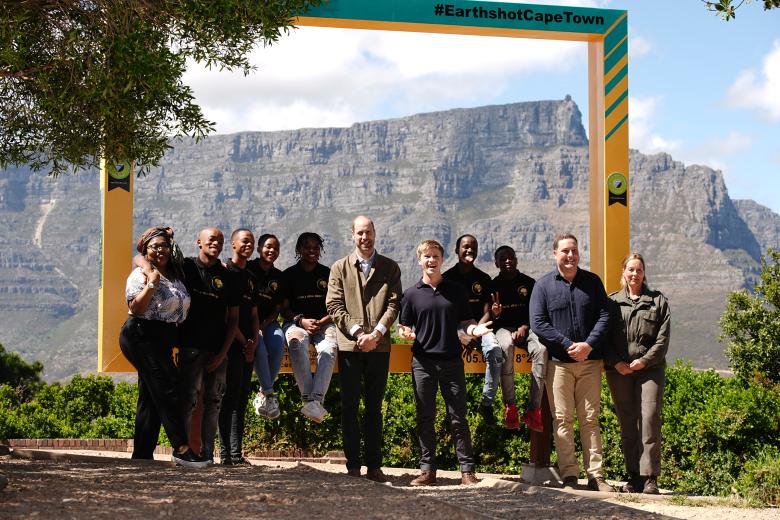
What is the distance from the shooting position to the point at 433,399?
27.9ft

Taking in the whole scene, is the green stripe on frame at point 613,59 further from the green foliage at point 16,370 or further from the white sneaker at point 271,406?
the green foliage at point 16,370

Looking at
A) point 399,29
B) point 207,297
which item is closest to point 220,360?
point 207,297

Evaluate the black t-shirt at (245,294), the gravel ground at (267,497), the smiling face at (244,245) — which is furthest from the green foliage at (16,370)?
the gravel ground at (267,497)

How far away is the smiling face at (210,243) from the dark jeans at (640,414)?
3504 mm

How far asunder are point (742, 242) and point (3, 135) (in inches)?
5714

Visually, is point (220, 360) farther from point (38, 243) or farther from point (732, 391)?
point (38, 243)

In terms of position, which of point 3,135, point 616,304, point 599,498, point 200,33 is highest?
point 200,33

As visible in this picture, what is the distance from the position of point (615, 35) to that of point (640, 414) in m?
4.89

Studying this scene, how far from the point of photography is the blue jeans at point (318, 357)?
29.7 ft

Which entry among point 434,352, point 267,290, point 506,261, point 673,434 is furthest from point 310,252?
point 673,434

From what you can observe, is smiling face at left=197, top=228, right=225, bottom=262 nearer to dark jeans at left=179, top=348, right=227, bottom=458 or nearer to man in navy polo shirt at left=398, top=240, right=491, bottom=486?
dark jeans at left=179, top=348, right=227, bottom=458

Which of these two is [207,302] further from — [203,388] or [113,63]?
[113,63]

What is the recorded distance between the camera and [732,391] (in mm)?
10016

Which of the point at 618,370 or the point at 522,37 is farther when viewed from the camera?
the point at 522,37
